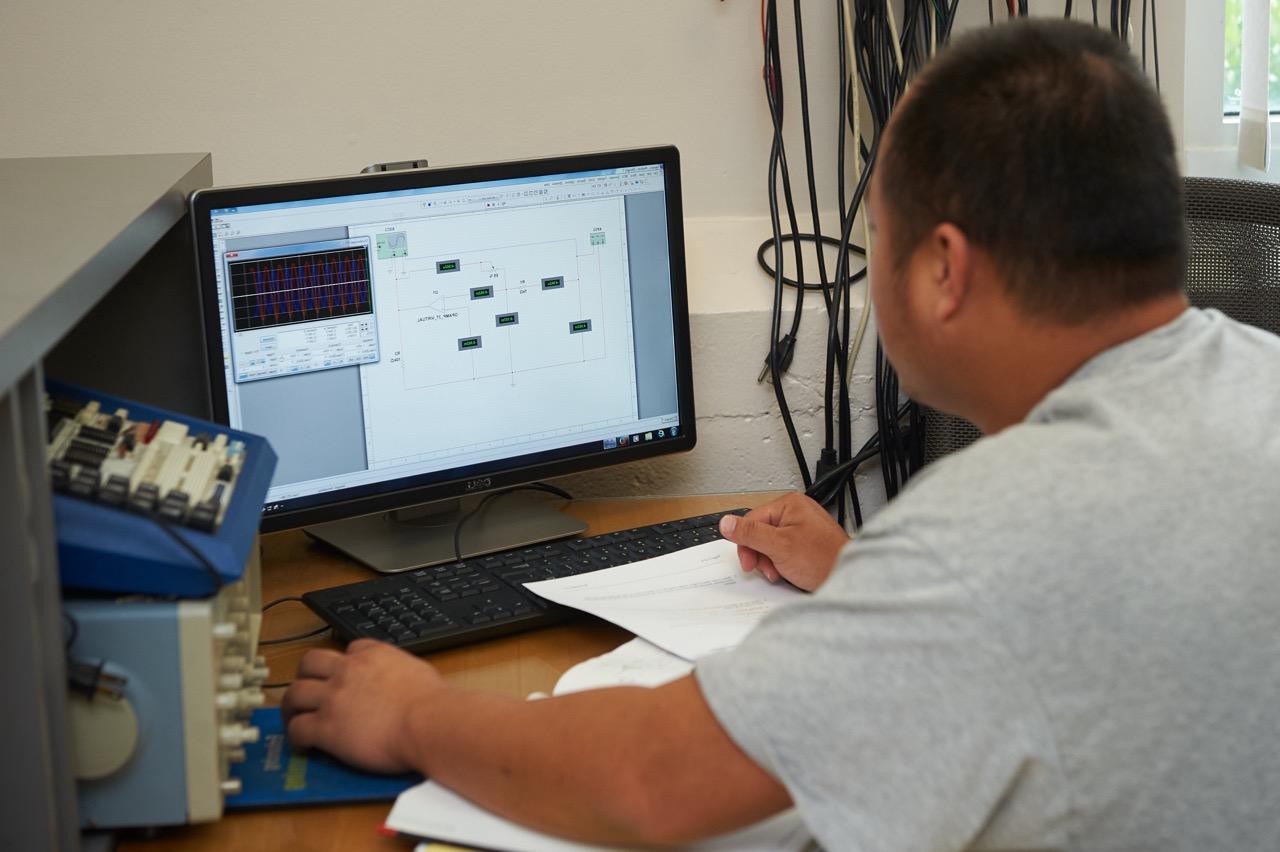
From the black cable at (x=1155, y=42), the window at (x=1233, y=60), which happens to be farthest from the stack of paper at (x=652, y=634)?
the window at (x=1233, y=60)

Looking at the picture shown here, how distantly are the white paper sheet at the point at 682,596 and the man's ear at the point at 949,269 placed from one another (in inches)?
15.5

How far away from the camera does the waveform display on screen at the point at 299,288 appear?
127cm

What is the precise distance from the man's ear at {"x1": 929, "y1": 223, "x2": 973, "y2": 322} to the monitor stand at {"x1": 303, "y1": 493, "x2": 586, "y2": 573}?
72 cm

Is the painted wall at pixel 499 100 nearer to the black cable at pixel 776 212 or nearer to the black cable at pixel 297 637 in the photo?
the black cable at pixel 776 212

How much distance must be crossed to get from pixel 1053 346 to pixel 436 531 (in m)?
0.84

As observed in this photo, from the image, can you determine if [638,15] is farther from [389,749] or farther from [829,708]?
[829,708]

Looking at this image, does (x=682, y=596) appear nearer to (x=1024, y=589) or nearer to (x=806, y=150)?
(x=1024, y=589)

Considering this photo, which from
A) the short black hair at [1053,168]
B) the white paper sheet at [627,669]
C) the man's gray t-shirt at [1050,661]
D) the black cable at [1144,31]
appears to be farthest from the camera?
the black cable at [1144,31]

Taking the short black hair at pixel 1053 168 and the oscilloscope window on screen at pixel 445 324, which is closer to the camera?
the short black hair at pixel 1053 168

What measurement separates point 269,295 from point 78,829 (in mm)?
611

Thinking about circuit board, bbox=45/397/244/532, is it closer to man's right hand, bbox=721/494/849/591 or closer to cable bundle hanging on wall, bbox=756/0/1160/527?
man's right hand, bbox=721/494/849/591

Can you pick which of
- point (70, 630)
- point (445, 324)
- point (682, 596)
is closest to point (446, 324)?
point (445, 324)

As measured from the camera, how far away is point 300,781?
0.95 meters

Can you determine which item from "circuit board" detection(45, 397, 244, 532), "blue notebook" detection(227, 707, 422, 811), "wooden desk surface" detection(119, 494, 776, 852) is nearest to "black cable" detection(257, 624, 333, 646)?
"wooden desk surface" detection(119, 494, 776, 852)
